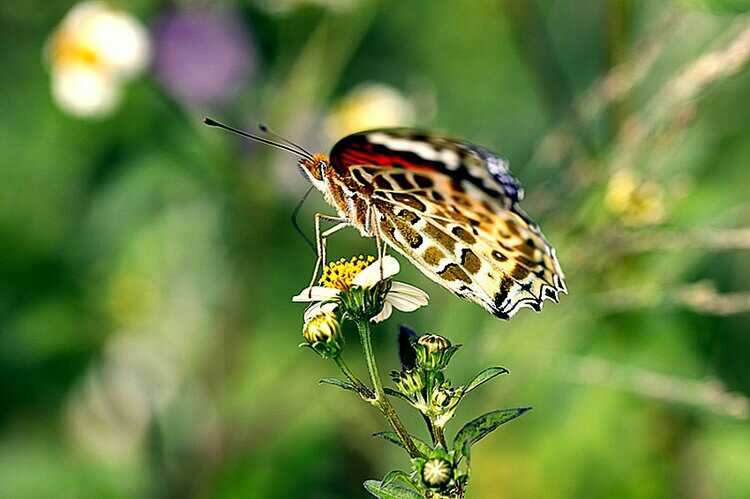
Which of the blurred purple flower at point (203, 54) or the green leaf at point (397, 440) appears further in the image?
the blurred purple flower at point (203, 54)

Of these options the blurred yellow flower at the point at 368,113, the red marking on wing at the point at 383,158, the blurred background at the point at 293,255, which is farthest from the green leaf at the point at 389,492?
the blurred yellow flower at the point at 368,113

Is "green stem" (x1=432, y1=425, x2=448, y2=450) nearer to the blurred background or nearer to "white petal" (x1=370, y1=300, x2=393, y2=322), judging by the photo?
"white petal" (x1=370, y1=300, x2=393, y2=322)

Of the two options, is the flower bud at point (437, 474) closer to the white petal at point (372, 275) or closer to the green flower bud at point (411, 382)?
the green flower bud at point (411, 382)

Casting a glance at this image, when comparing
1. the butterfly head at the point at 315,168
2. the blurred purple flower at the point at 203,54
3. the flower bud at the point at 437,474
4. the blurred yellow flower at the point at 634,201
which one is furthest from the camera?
the blurred purple flower at the point at 203,54

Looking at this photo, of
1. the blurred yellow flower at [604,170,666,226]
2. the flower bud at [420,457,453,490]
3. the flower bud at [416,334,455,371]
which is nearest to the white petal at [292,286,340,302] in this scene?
the flower bud at [416,334,455,371]

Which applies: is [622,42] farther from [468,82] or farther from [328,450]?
[468,82]

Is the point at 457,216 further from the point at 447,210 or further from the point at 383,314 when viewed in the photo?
the point at 383,314
